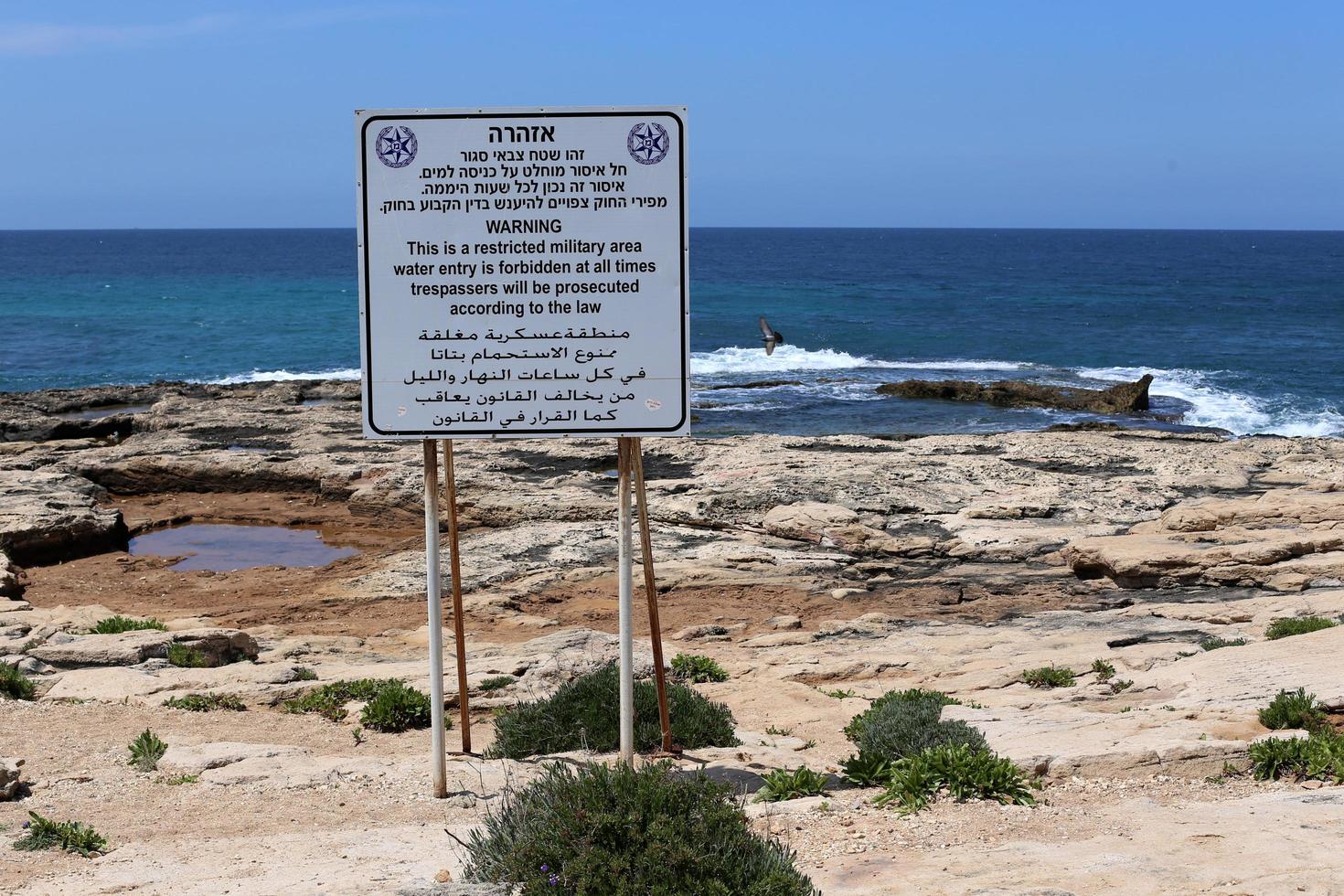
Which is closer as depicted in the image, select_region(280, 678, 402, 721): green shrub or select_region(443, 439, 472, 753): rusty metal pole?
select_region(443, 439, 472, 753): rusty metal pole

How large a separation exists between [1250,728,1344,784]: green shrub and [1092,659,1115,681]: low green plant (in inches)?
109

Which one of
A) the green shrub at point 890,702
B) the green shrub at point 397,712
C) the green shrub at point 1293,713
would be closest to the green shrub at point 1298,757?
the green shrub at point 1293,713

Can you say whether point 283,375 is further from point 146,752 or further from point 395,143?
point 395,143

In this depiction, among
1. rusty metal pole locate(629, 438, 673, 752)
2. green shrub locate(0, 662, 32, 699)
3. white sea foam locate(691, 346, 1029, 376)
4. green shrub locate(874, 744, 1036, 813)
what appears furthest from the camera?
white sea foam locate(691, 346, 1029, 376)

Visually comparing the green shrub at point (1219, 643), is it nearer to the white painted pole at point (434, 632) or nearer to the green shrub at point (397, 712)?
the green shrub at point (397, 712)

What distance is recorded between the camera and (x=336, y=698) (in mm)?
9250

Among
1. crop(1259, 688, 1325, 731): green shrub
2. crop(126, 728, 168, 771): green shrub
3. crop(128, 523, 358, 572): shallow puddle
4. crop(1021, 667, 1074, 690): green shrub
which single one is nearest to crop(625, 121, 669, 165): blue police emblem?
crop(126, 728, 168, 771): green shrub

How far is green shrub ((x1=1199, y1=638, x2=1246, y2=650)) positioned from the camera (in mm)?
10242

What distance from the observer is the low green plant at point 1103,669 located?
9672mm

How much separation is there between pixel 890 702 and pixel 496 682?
3333 mm

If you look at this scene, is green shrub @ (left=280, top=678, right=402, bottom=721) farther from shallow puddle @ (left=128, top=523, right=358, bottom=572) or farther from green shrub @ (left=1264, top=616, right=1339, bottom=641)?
shallow puddle @ (left=128, top=523, right=358, bottom=572)

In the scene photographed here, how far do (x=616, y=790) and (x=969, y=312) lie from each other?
6996 centimetres

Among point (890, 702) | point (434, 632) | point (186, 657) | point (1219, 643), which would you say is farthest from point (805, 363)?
point (434, 632)

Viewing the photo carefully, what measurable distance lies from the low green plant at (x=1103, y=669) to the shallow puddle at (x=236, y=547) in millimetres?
11381
